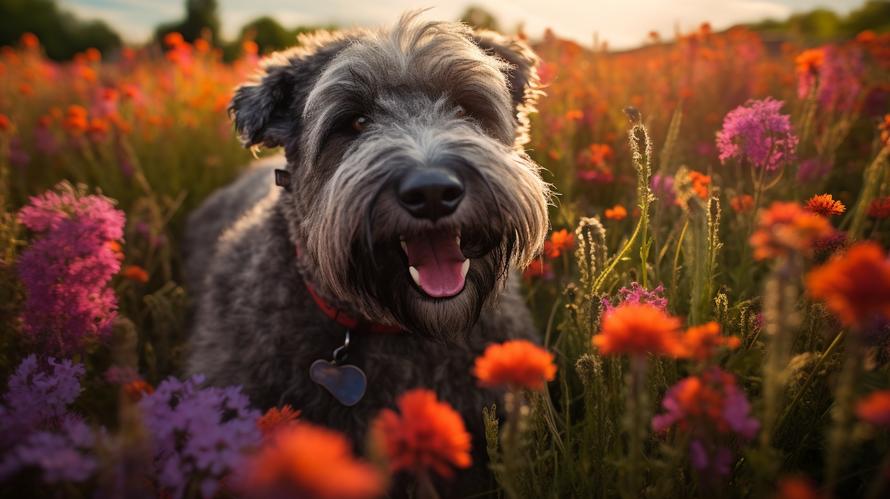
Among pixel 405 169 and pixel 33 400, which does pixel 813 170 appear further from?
pixel 33 400

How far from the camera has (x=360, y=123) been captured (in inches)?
119

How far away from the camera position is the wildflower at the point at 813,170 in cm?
339

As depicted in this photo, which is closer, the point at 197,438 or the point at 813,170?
the point at 197,438

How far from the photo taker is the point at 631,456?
117 cm

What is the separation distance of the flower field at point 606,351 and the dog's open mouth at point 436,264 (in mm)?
579

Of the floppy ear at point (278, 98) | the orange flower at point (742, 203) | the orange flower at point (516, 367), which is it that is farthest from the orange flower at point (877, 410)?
the floppy ear at point (278, 98)

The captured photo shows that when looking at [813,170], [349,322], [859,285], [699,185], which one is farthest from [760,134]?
[349,322]

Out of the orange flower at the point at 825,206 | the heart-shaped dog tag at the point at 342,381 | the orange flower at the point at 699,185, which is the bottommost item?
the heart-shaped dog tag at the point at 342,381

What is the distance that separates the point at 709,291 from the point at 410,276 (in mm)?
1351

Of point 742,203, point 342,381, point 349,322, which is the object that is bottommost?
point 342,381

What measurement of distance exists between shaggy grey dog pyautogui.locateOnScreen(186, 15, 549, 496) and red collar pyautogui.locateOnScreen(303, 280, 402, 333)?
1cm

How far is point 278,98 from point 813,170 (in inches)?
137

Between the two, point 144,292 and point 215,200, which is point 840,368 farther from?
point 215,200

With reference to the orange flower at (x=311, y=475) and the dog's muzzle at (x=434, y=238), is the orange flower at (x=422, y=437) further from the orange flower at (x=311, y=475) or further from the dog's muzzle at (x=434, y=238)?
the dog's muzzle at (x=434, y=238)
